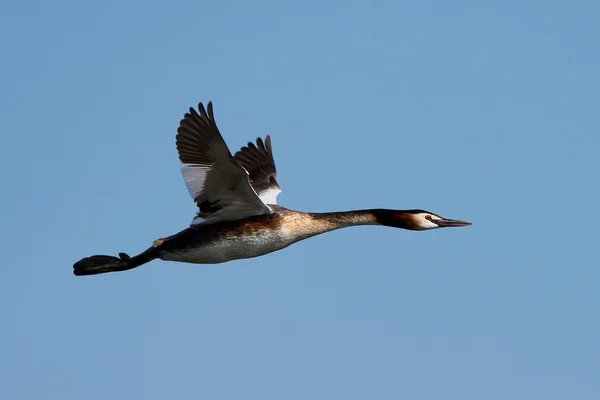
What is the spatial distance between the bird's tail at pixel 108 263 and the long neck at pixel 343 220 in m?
2.34

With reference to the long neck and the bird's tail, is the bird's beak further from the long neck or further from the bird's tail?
the bird's tail

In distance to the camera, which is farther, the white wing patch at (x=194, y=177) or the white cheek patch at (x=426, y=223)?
the white cheek patch at (x=426, y=223)

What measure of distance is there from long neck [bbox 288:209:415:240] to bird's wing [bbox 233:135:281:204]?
6.79ft

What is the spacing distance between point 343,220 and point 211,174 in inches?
91.5

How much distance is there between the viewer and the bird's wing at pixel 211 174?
16.8 m

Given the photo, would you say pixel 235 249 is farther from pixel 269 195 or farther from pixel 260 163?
pixel 260 163

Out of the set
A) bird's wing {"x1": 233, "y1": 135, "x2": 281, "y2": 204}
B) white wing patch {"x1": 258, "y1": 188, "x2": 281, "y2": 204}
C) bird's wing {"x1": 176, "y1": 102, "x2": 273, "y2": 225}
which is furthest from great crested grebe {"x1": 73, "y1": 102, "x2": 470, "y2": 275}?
bird's wing {"x1": 233, "y1": 135, "x2": 281, "y2": 204}

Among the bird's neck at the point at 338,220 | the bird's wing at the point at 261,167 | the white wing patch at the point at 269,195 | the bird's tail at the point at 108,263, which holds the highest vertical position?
the bird's wing at the point at 261,167

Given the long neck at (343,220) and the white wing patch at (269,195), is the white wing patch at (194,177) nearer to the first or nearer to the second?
the long neck at (343,220)

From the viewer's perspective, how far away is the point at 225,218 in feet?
58.4

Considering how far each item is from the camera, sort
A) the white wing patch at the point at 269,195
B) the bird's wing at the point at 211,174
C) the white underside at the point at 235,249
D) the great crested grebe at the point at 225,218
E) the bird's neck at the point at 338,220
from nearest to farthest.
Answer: the bird's wing at the point at 211,174 < the great crested grebe at the point at 225,218 < the white underside at the point at 235,249 < the bird's neck at the point at 338,220 < the white wing patch at the point at 269,195

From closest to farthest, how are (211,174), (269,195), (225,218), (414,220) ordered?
1. (211,174)
2. (225,218)
3. (414,220)
4. (269,195)

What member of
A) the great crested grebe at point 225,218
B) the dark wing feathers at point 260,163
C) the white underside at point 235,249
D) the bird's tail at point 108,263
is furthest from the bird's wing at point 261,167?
the bird's tail at point 108,263

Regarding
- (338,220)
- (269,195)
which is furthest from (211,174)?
(269,195)
